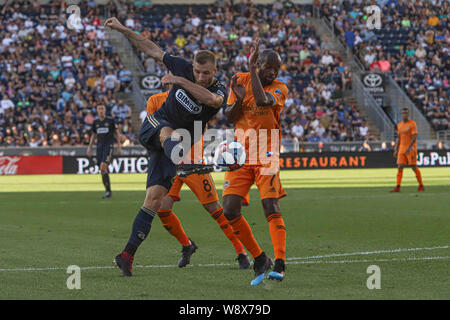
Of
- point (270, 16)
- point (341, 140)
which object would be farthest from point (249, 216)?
point (270, 16)

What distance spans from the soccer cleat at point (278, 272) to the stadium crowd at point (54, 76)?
2949 cm

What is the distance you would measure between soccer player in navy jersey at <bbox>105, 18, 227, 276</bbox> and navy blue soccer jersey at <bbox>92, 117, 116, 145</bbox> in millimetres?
12132

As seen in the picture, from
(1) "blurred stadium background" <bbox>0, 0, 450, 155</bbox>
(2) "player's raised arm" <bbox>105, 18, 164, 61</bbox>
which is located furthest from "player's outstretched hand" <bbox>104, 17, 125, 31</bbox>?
(1) "blurred stadium background" <bbox>0, 0, 450, 155</bbox>

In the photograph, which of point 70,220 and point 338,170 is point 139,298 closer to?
point 70,220

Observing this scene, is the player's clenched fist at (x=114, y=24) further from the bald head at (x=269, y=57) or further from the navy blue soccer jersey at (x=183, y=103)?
the bald head at (x=269, y=57)

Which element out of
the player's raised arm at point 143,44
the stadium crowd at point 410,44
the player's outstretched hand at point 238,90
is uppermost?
the stadium crowd at point 410,44

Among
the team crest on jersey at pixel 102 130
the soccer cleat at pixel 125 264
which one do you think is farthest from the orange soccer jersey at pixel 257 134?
the team crest on jersey at pixel 102 130

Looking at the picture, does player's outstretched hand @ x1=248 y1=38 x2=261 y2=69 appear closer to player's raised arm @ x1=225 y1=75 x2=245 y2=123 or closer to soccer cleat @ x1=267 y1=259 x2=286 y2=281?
player's raised arm @ x1=225 y1=75 x2=245 y2=123

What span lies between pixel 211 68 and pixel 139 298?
2535 millimetres

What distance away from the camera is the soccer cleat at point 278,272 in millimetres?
7473

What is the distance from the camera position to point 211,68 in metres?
8.13

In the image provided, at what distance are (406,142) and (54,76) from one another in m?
21.8

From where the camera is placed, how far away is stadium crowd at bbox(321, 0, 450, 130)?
142 feet

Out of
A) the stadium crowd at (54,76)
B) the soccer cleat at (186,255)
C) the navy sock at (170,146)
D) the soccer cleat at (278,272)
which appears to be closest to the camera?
the soccer cleat at (278,272)
